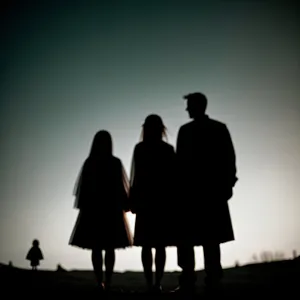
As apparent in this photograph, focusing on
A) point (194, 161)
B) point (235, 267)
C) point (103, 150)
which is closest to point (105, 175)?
point (103, 150)

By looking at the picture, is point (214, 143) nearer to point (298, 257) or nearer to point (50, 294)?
point (50, 294)

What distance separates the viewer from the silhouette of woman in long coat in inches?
237

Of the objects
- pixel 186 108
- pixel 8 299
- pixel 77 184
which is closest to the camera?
pixel 8 299

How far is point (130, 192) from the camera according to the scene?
6383 mm

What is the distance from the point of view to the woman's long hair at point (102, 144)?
21.4 feet

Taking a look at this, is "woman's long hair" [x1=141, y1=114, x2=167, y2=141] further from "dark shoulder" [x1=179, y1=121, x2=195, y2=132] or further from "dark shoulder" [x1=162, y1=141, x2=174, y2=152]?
"dark shoulder" [x1=179, y1=121, x2=195, y2=132]

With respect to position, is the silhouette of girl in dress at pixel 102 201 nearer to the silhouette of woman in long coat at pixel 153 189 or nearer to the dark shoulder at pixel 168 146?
the silhouette of woman in long coat at pixel 153 189

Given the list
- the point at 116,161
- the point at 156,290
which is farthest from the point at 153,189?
the point at 156,290

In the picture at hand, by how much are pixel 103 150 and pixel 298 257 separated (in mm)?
6646

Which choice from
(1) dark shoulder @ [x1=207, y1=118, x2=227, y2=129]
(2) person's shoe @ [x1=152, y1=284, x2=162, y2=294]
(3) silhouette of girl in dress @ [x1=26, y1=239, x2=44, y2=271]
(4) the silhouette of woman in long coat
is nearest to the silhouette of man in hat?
(1) dark shoulder @ [x1=207, y1=118, x2=227, y2=129]

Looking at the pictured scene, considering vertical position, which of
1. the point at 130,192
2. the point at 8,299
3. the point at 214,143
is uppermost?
the point at 214,143

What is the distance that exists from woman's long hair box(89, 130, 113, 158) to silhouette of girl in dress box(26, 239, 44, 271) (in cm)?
906

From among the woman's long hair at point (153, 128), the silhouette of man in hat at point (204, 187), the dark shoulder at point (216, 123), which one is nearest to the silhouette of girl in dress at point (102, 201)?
the woman's long hair at point (153, 128)

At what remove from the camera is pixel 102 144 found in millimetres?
6539
